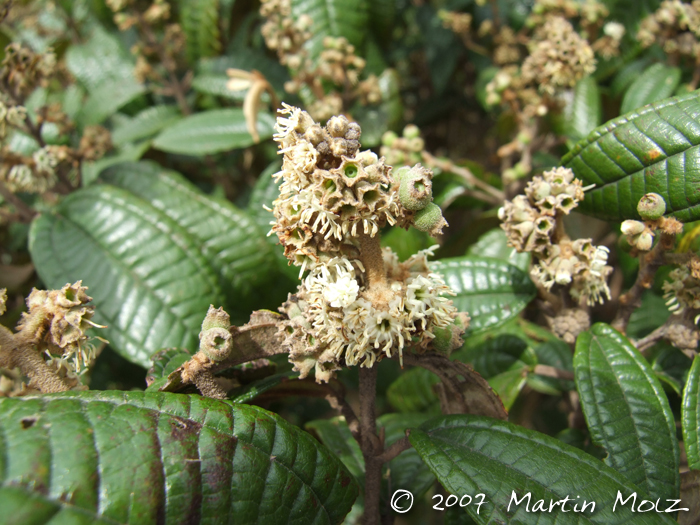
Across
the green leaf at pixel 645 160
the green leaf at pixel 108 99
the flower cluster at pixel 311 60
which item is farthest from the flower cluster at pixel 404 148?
the green leaf at pixel 108 99

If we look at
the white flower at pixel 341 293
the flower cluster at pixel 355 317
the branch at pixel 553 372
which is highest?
the white flower at pixel 341 293

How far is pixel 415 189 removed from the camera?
1003mm

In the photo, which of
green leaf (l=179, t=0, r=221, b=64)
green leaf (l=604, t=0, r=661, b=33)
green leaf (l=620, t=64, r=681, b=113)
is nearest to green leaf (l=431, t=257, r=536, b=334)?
green leaf (l=620, t=64, r=681, b=113)

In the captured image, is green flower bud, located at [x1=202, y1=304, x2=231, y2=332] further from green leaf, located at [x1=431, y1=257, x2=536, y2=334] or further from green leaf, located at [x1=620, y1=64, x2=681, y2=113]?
green leaf, located at [x1=620, y1=64, x2=681, y2=113]

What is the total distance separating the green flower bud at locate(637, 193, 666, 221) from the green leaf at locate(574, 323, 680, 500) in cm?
37

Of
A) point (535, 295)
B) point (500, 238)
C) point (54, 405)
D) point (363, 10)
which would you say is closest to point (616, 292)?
point (500, 238)

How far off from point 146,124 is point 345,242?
218 cm

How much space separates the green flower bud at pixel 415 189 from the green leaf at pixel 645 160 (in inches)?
28.1

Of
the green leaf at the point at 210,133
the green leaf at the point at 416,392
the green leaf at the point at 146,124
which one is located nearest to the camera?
the green leaf at the point at 416,392

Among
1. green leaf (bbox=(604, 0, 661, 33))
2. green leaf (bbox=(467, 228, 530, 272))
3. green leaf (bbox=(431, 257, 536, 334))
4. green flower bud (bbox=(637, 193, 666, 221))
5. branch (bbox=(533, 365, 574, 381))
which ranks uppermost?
green leaf (bbox=(604, 0, 661, 33))

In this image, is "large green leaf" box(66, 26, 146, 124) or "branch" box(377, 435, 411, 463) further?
"large green leaf" box(66, 26, 146, 124)

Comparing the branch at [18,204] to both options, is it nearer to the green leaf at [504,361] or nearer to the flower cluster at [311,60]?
the flower cluster at [311,60]

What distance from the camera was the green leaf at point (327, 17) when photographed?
248 centimetres

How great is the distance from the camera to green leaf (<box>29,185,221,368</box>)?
171cm
